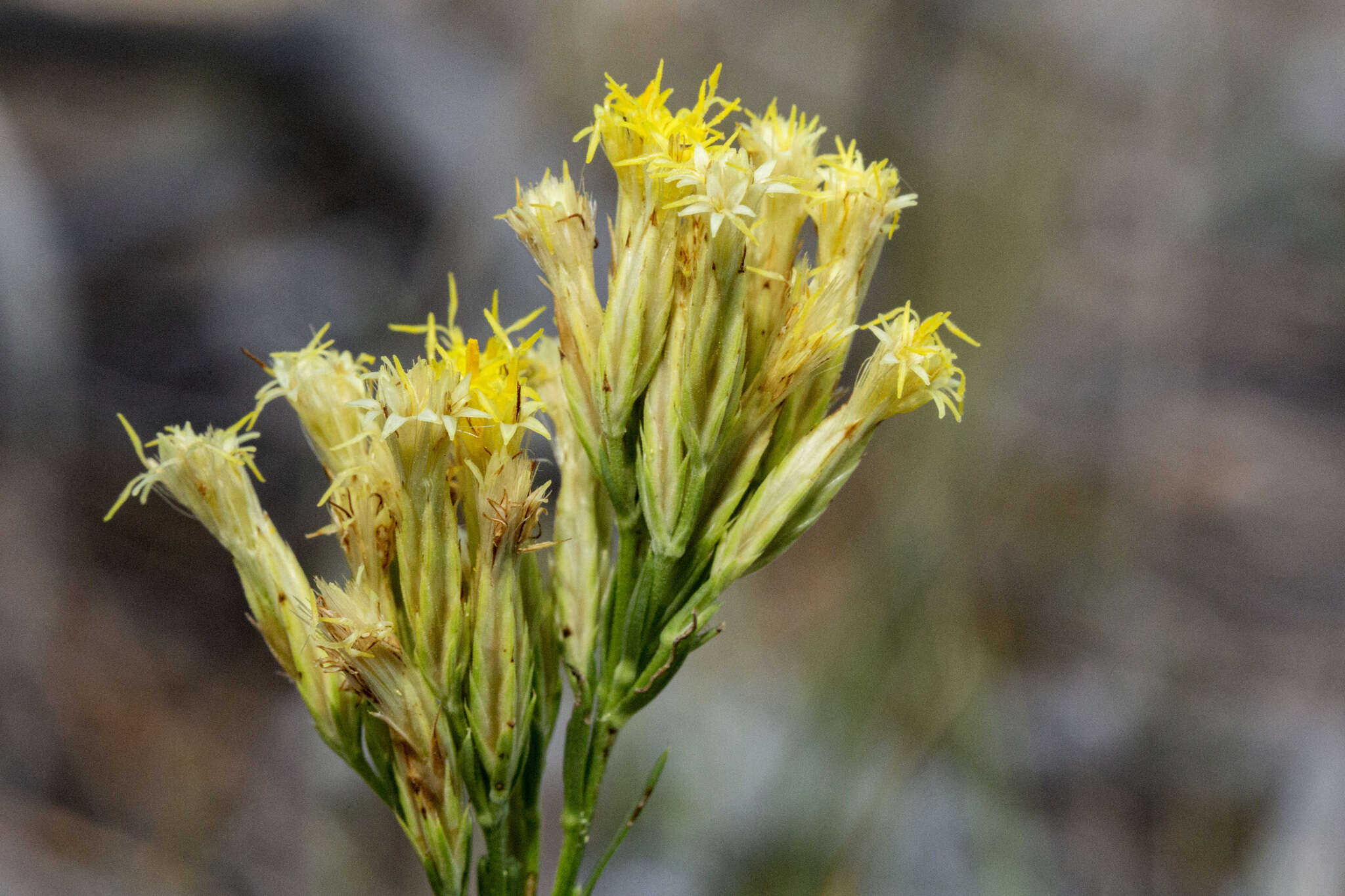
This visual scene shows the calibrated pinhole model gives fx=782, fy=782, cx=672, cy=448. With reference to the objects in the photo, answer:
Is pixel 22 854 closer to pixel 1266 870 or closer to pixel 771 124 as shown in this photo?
pixel 771 124

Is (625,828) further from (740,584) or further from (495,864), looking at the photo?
(740,584)

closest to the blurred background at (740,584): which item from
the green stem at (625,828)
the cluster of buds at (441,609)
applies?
the green stem at (625,828)

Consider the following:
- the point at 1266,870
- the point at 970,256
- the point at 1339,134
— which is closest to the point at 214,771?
the point at 970,256

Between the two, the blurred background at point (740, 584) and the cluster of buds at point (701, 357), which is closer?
the cluster of buds at point (701, 357)

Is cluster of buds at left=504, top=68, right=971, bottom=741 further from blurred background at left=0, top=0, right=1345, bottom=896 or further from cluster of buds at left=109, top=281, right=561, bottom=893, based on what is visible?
A: blurred background at left=0, top=0, right=1345, bottom=896

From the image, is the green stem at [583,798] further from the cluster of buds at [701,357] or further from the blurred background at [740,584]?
the blurred background at [740,584]

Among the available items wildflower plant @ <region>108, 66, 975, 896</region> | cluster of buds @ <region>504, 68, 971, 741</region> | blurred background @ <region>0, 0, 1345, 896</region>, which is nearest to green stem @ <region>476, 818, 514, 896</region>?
wildflower plant @ <region>108, 66, 975, 896</region>
